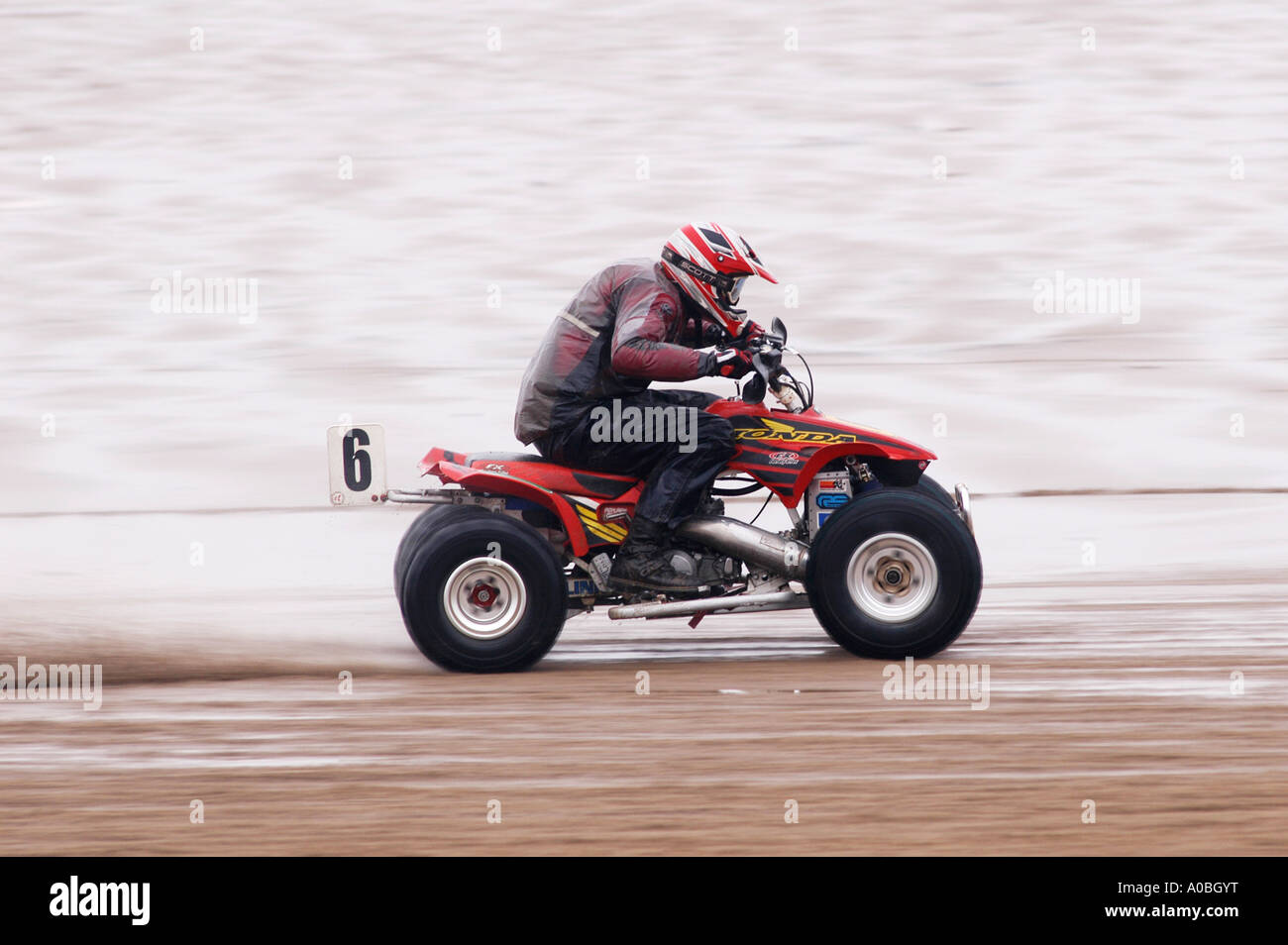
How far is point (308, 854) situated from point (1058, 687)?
338cm

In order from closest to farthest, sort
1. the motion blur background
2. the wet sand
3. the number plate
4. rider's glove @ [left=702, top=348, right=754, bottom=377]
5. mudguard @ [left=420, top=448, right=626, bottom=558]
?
the wet sand < rider's glove @ [left=702, top=348, right=754, bottom=377] < the number plate < mudguard @ [left=420, top=448, right=626, bottom=558] < the motion blur background

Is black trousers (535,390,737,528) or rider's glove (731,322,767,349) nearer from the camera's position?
black trousers (535,390,737,528)

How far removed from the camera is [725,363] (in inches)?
288

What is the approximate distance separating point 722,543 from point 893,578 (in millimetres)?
783

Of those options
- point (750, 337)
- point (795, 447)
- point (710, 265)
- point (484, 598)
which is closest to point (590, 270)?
point (750, 337)

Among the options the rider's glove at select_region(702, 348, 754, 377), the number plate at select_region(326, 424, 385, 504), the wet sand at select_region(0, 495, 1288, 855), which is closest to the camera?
the wet sand at select_region(0, 495, 1288, 855)

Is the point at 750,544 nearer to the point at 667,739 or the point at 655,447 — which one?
the point at 655,447

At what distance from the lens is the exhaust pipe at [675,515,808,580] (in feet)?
24.5

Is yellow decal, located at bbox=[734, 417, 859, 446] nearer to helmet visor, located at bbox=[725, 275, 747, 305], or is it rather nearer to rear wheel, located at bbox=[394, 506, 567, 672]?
helmet visor, located at bbox=[725, 275, 747, 305]

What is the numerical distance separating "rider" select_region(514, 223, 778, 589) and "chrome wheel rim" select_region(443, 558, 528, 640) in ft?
1.64

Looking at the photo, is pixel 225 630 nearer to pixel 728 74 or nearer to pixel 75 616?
pixel 75 616

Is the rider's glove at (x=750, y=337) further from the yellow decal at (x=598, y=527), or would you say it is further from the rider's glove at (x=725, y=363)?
the yellow decal at (x=598, y=527)

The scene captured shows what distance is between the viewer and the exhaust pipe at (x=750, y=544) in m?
7.47

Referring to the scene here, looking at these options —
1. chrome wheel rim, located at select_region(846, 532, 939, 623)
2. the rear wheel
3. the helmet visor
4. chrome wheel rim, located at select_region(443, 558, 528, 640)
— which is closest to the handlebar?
the helmet visor
